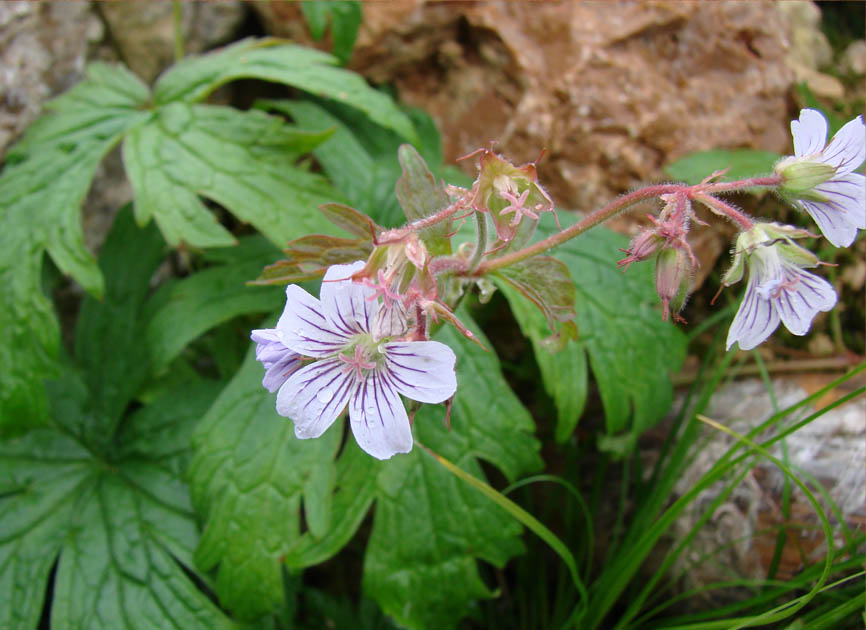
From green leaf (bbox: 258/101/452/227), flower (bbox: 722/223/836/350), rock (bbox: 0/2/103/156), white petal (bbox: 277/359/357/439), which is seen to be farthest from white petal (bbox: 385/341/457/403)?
rock (bbox: 0/2/103/156)

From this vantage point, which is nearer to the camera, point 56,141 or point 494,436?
point 494,436

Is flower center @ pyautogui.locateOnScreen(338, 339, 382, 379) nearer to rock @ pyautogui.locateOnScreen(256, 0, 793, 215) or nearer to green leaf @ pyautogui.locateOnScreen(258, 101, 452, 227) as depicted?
green leaf @ pyautogui.locateOnScreen(258, 101, 452, 227)

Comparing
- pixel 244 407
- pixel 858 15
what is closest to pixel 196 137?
pixel 244 407

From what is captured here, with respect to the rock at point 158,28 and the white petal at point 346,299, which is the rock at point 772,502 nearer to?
the white petal at point 346,299

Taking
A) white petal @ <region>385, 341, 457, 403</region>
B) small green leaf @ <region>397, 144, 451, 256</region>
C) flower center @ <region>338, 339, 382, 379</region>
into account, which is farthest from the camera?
small green leaf @ <region>397, 144, 451, 256</region>

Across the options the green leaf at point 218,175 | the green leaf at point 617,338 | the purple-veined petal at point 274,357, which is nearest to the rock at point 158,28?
the green leaf at point 218,175

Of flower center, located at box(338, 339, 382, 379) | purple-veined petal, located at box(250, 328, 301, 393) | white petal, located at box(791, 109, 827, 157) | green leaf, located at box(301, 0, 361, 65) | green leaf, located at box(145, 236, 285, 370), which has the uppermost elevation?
green leaf, located at box(301, 0, 361, 65)

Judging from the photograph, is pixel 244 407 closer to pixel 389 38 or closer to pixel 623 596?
pixel 623 596
